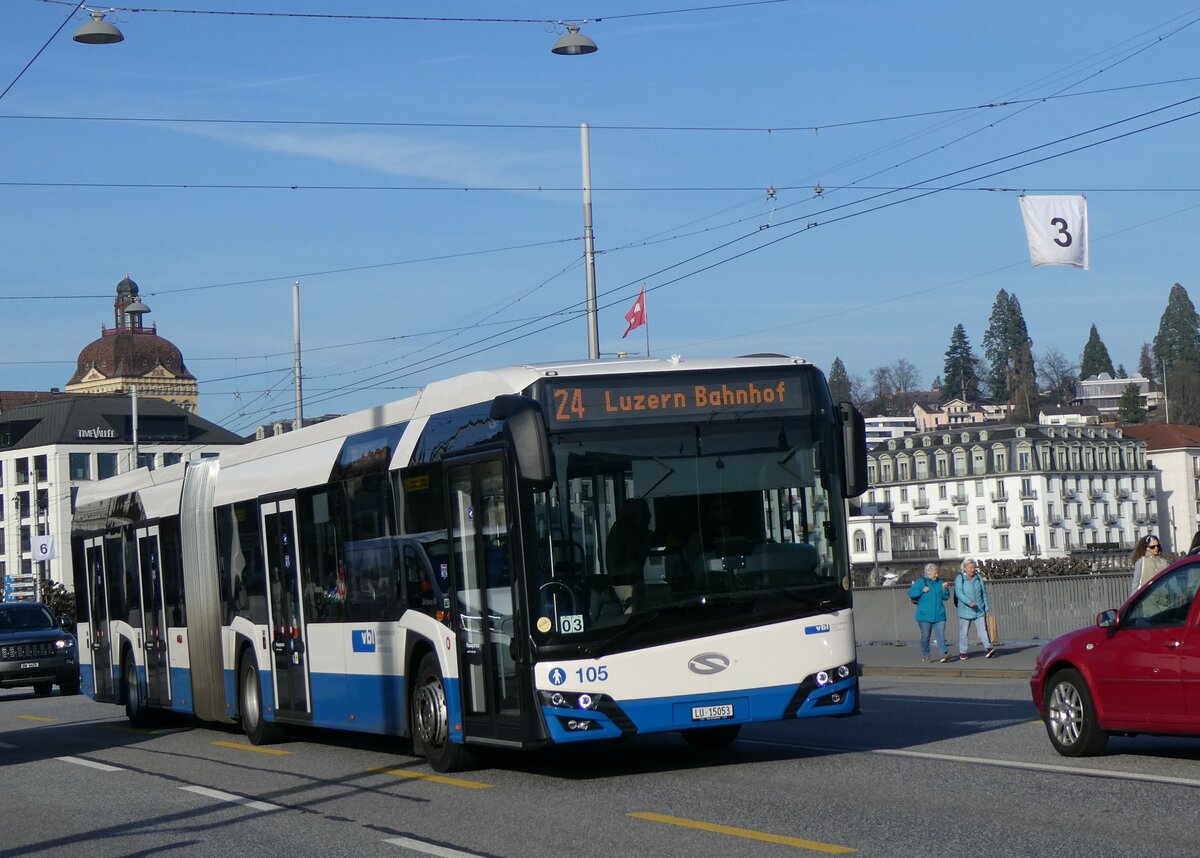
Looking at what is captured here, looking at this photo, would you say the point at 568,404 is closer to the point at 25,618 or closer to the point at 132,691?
the point at 132,691

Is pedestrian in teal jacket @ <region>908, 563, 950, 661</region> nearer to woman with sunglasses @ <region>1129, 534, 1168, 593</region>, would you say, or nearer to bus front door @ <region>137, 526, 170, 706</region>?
woman with sunglasses @ <region>1129, 534, 1168, 593</region>

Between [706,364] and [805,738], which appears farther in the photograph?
[805,738]

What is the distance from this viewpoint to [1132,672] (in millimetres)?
12234

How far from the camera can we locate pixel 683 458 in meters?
12.9

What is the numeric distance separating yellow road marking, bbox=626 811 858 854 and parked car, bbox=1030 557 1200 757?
3.48 metres

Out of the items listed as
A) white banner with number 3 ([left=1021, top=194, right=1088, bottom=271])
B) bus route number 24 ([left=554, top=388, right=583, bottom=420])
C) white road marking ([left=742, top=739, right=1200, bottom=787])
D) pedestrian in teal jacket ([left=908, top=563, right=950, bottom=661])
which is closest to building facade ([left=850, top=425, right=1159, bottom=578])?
pedestrian in teal jacket ([left=908, top=563, right=950, bottom=661])

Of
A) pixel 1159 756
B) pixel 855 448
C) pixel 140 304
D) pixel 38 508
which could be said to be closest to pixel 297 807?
pixel 855 448

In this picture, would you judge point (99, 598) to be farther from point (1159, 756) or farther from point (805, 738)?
point (1159, 756)

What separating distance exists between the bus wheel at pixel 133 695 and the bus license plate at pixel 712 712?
41.0 feet

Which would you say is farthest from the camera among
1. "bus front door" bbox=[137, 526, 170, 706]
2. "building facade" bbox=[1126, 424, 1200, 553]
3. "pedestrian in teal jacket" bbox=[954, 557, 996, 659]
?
"building facade" bbox=[1126, 424, 1200, 553]

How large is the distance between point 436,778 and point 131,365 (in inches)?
6734

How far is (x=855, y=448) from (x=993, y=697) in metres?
8.34

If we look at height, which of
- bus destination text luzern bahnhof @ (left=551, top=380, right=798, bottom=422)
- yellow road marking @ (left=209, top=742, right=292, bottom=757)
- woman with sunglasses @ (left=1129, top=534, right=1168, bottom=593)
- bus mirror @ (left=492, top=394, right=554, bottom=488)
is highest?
bus destination text luzern bahnhof @ (left=551, top=380, right=798, bottom=422)

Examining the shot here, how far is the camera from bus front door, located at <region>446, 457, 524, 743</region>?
1285cm
